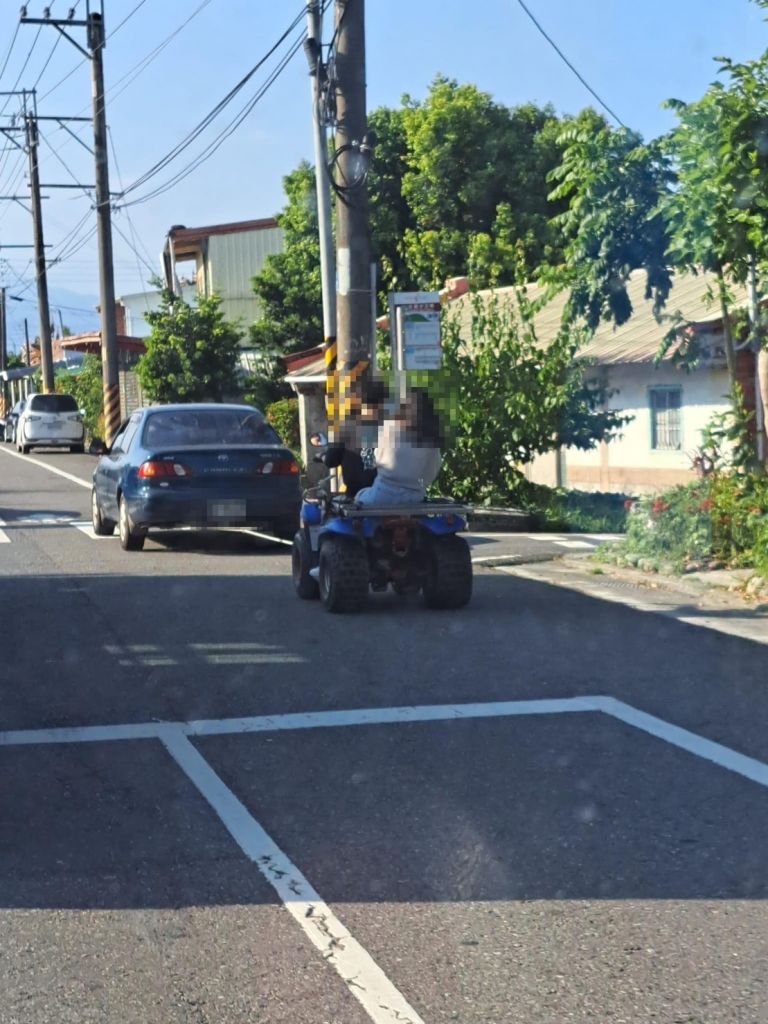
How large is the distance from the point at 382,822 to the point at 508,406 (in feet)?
43.2

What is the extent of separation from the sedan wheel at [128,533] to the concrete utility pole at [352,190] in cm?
272

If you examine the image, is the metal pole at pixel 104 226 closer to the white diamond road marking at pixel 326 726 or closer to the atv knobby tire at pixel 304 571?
the atv knobby tire at pixel 304 571

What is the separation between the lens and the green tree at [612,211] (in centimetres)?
1387

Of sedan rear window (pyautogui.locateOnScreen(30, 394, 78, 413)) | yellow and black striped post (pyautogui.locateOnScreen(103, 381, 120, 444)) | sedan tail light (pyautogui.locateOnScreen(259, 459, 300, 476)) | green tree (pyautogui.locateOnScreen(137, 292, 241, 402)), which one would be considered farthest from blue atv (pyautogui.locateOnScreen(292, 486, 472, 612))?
sedan rear window (pyautogui.locateOnScreen(30, 394, 78, 413))

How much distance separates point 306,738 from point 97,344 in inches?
1822

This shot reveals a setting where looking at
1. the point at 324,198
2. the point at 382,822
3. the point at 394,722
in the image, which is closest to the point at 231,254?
the point at 324,198

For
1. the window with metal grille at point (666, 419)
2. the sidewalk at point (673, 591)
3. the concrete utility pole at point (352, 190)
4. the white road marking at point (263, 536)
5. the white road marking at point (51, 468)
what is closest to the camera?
the sidewalk at point (673, 591)

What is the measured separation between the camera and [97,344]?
2047 inches

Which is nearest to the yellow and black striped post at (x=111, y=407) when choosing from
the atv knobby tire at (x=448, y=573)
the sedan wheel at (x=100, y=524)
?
the sedan wheel at (x=100, y=524)

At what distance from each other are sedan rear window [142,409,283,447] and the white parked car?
1006 inches

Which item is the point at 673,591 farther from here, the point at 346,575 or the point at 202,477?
the point at 202,477

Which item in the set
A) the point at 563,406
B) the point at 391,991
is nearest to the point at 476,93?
the point at 563,406

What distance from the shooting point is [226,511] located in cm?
1504

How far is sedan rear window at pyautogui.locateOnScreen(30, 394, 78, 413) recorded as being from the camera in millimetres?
40812
